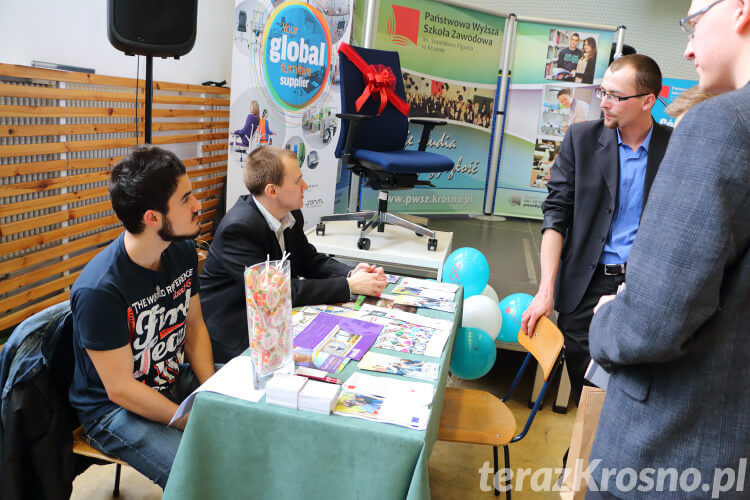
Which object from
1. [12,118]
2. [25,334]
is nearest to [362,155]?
[12,118]


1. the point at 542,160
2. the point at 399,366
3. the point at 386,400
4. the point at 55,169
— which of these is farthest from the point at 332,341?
the point at 542,160

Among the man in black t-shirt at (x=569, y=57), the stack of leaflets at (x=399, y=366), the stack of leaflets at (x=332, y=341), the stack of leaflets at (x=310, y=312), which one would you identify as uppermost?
the man in black t-shirt at (x=569, y=57)

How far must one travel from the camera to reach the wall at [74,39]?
10.5ft

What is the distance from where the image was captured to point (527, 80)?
5766mm

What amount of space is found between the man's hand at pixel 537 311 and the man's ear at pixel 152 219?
122cm

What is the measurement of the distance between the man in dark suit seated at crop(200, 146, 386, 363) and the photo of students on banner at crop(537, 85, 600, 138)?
4236 mm

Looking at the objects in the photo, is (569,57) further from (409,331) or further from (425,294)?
(409,331)

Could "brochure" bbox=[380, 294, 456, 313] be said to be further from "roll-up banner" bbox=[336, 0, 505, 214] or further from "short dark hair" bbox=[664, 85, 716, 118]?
"roll-up banner" bbox=[336, 0, 505, 214]

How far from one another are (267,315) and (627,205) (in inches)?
55.6

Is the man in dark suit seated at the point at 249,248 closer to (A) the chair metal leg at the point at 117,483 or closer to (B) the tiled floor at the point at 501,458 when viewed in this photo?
(A) the chair metal leg at the point at 117,483

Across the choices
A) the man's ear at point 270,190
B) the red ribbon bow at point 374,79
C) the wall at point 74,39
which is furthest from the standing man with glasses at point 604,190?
the wall at point 74,39

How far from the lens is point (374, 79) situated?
366 centimetres

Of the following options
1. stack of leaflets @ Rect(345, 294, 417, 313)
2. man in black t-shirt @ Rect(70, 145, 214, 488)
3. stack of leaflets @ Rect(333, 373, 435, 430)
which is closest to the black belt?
stack of leaflets @ Rect(345, 294, 417, 313)

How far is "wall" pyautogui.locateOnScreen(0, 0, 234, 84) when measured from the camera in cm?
319
